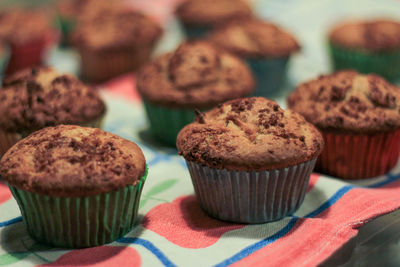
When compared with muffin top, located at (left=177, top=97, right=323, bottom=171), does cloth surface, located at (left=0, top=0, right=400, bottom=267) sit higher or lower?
lower

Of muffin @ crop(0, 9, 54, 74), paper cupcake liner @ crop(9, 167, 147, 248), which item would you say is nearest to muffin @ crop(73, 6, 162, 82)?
muffin @ crop(0, 9, 54, 74)

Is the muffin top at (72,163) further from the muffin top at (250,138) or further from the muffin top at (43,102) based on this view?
the muffin top at (43,102)

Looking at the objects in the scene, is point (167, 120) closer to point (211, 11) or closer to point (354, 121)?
point (354, 121)

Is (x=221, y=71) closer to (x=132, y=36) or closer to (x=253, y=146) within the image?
(x=253, y=146)

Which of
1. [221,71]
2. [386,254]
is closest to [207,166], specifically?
[386,254]

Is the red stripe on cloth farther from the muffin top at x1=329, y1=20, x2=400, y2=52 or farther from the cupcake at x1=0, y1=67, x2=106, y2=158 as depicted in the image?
the muffin top at x1=329, y1=20, x2=400, y2=52

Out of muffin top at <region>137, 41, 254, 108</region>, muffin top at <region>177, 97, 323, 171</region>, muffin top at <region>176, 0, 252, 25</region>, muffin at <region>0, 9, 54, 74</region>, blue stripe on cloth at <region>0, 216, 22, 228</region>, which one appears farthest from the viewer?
muffin top at <region>176, 0, 252, 25</region>

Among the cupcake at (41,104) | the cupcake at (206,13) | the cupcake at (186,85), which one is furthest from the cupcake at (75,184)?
the cupcake at (206,13)
